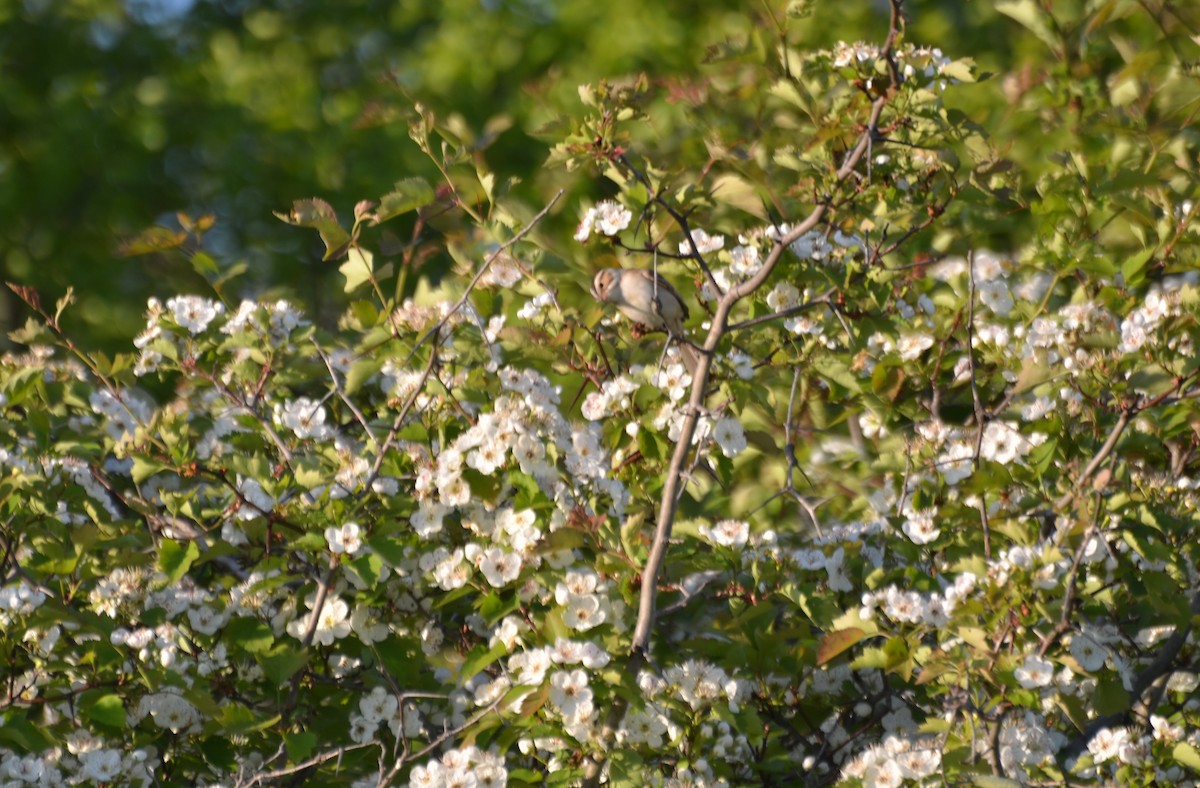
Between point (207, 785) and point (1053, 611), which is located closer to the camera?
point (1053, 611)

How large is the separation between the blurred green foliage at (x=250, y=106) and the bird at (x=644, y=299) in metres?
5.73

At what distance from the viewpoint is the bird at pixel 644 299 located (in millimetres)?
2629

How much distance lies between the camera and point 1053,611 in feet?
7.43

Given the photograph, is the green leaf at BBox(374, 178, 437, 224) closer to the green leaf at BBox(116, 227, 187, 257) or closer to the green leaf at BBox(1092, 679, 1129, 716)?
the green leaf at BBox(116, 227, 187, 257)

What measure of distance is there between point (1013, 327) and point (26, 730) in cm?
205

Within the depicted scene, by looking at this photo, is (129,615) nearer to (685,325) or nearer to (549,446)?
(549,446)

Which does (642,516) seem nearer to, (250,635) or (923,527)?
(923,527)

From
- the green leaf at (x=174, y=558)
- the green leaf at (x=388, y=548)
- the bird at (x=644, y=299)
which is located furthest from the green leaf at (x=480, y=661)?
the bird at (x=644, y=299)

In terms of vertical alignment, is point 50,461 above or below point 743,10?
below

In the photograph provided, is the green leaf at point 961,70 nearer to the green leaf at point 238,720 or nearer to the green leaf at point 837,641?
the green leaf at point 837,641

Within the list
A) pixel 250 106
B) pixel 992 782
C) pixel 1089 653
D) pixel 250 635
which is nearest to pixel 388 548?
pixel 250 635

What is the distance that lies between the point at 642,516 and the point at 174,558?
802mm

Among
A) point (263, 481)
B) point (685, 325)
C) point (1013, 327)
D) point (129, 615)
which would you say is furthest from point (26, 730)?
point (1013, 327)

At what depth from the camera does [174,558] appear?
2.37m
